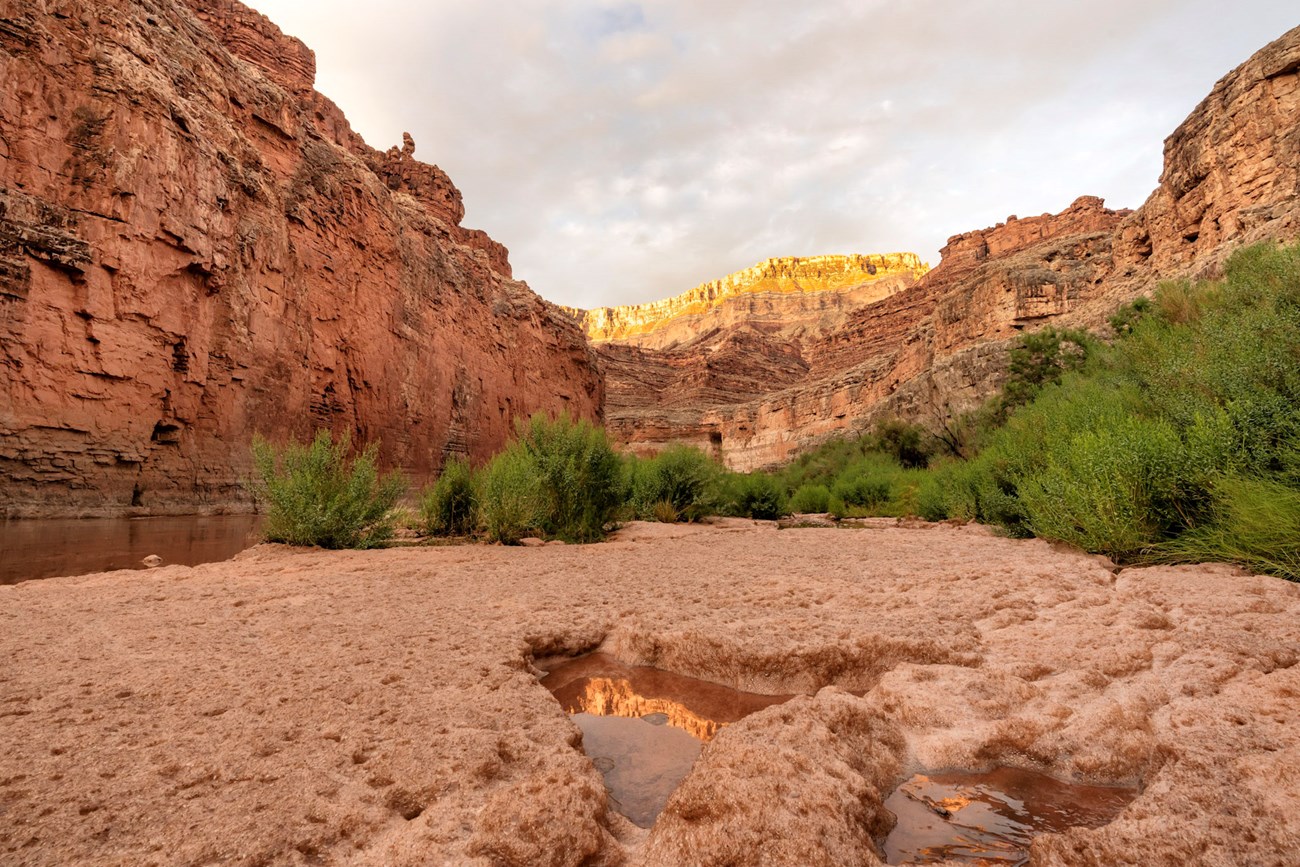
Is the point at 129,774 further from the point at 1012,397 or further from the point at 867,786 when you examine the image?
the point at 1012,397

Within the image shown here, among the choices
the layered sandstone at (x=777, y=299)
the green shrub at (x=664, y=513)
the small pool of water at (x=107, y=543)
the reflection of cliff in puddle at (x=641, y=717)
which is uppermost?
the layered sandstone at (x=777, y=299)

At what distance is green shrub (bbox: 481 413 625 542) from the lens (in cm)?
617

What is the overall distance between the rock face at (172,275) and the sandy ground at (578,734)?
416 inches

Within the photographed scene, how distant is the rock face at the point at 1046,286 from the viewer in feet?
46.6

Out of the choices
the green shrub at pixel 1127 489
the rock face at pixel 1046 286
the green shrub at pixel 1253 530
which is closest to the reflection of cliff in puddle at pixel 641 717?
the green shrub at pixel 1253 530

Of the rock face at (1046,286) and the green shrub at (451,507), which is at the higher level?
the rock face at (1046,286)

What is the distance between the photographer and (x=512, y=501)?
6.10 metres

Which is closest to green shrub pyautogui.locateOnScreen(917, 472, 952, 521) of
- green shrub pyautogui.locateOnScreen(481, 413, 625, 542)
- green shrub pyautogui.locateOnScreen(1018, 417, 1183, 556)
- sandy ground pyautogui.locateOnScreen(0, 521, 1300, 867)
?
green shrub pyautogui.locateOnScreen(481, 413, 625, 542)

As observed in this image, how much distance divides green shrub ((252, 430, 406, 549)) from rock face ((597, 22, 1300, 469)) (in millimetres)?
18014

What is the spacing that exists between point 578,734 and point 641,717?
0.36 m

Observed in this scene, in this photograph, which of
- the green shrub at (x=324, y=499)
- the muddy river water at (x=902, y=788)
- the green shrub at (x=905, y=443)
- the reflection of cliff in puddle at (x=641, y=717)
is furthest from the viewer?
the green shrub at (x=905, y=443)

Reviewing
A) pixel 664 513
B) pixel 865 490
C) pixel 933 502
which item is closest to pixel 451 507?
pixel 664 513

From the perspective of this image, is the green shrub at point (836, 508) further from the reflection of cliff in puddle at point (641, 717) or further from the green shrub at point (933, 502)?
the reflection of cliff in puddle at point (641, 717)

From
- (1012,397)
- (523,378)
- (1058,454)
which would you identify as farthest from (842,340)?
(1058,454)
